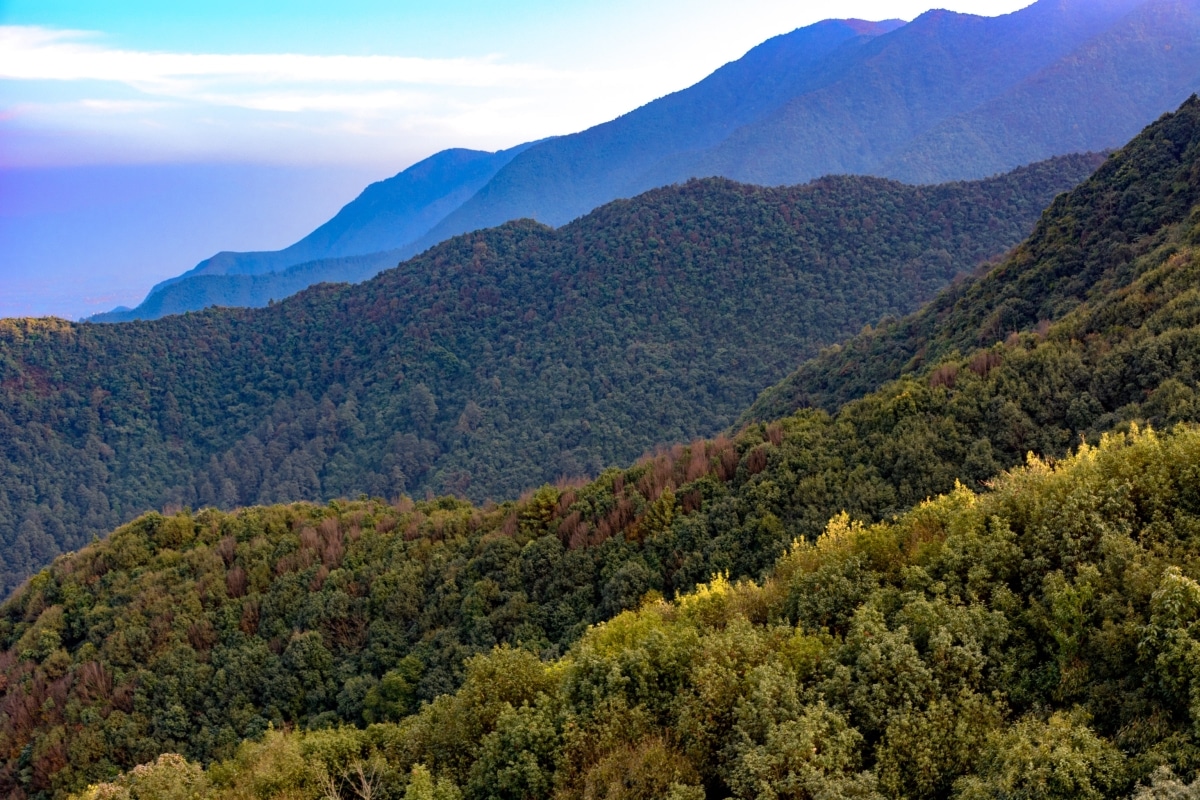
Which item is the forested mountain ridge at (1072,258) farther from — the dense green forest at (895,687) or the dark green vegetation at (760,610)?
the dense green forest at (895,687)

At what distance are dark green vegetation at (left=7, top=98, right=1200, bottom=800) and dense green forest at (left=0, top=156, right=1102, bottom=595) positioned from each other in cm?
4021

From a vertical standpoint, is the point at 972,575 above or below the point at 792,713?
above

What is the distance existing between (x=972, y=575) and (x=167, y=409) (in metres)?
110

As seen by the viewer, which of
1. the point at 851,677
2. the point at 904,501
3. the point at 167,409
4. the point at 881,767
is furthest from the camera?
the point at 167,409

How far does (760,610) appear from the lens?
13766 mm

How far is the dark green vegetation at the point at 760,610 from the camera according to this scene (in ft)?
30.3

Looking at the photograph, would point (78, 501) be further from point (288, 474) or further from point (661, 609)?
point (661, 609)

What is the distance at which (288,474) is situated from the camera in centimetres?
8969

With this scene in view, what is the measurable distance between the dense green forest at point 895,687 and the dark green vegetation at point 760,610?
52 mm

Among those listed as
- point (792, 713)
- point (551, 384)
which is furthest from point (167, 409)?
point (792, 713)

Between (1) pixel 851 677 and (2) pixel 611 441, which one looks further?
(2) pixel 611 441

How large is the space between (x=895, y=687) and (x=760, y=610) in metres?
4.11

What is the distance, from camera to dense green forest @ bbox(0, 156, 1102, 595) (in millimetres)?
81500

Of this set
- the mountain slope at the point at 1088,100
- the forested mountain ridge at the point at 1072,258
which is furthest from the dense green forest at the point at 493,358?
the mountain slope at the point at 1088,100
